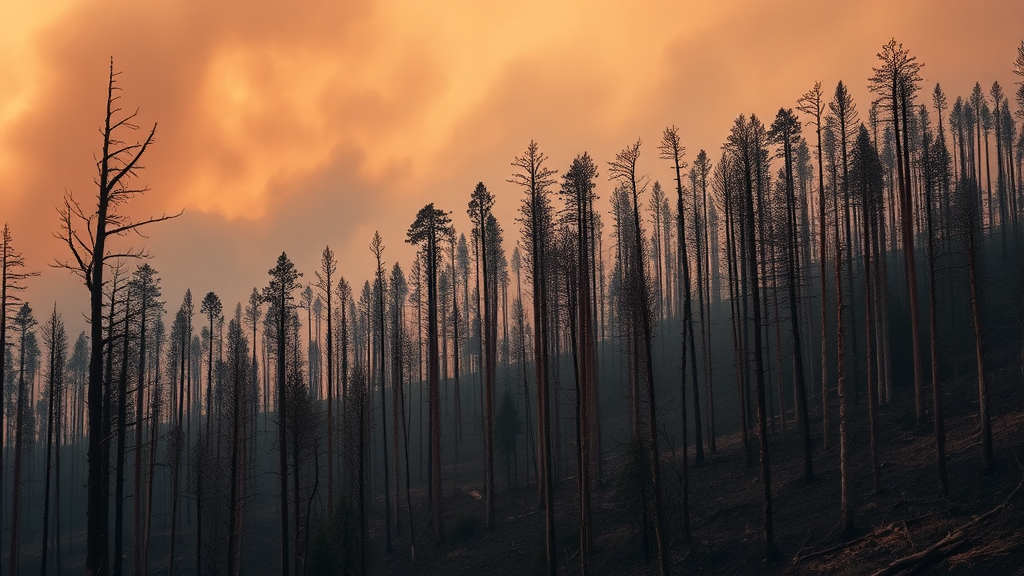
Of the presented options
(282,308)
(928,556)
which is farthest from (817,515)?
(282,308)

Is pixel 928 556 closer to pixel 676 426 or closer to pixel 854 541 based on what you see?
pixel 854 541

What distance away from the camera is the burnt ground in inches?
694

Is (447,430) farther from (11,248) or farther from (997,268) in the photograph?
(997,268)

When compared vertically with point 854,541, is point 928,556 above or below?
above

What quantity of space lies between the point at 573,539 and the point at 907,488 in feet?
42.9

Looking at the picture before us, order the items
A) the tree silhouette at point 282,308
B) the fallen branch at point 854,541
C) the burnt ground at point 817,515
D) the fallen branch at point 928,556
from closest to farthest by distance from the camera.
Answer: the fallen branch at point 928,556
the burnt ground at point 817,515
the fallen branch at point 854,541
the tree silhouette at point 282,308

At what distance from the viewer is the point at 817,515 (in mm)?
22031

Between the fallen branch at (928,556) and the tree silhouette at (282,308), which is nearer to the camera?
the fallen branch at (928,556)

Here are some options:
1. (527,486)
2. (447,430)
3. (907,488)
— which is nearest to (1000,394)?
(907,488)

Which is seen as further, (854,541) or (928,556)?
(854,541)

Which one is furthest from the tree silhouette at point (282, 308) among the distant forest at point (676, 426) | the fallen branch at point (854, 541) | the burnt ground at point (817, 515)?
the fallen branch at point (854, 541)

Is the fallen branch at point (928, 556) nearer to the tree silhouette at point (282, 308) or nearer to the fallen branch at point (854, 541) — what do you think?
the fallen branch at point (854, 541)

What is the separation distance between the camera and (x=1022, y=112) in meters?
35.4

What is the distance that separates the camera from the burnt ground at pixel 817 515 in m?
17.6
